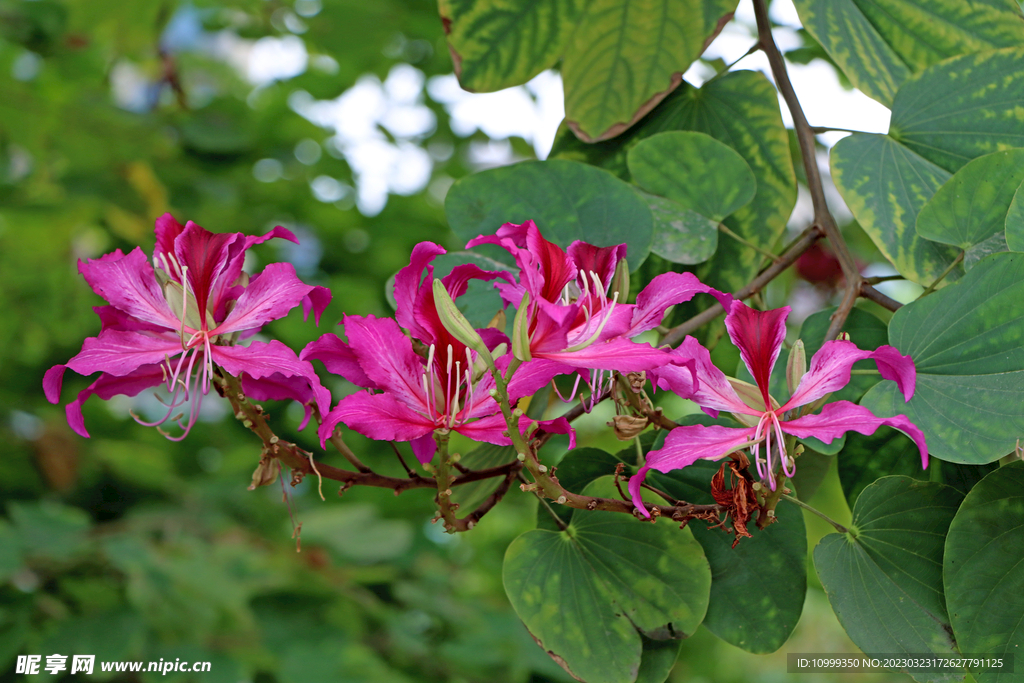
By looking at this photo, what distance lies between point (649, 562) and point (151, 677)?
0.74m

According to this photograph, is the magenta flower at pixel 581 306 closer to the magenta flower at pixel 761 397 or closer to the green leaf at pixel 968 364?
the magenta flower at pixel 761 397

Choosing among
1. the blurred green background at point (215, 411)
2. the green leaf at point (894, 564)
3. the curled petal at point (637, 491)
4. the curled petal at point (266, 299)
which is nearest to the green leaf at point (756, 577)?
the green leaf at point (894, 564)

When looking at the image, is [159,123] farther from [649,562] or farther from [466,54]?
[649,562]

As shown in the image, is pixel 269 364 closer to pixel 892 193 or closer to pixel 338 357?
pixel 338 357

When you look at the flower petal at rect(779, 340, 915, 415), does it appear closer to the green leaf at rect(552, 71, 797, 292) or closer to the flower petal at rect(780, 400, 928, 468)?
the flower petal at rect(780, 400, 928, 468)

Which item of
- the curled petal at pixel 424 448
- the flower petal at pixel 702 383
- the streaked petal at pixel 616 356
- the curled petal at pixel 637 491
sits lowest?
the curled petal at pixel 424 448

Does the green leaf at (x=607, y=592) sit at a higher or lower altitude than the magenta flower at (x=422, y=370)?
lower

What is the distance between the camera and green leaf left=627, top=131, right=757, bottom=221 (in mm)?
516

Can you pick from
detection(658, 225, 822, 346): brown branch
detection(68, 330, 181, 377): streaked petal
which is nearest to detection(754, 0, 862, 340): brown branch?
detection(658, 225, 822, 346): brown branch

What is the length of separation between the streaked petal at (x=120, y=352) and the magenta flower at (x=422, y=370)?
8 centimetres

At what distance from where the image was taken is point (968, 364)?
393 millimetres

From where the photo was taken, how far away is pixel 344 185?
160cm

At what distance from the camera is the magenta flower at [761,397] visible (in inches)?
12.5

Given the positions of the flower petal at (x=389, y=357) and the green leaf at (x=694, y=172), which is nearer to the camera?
the flower petal at (x=389, y=357)
